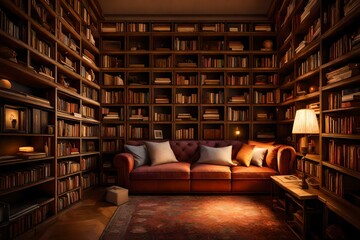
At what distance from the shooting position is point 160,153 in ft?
14.1

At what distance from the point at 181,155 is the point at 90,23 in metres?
3.12

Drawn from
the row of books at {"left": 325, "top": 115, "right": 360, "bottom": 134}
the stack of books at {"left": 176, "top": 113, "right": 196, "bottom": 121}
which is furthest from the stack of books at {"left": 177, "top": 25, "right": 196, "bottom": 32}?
the row of books at {"left": 325, "top": 115, "right": 360, "bottom": 134}

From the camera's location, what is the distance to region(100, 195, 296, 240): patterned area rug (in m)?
2.48

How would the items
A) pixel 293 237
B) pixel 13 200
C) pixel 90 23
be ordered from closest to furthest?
pixel 293 237
pixel 13 200
pixel 90 23

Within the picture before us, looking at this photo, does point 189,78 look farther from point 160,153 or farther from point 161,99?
point 160,153

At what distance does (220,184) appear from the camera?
3947 millimetres

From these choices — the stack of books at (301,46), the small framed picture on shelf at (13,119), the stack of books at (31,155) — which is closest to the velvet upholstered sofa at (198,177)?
the stack of books at (31,155)

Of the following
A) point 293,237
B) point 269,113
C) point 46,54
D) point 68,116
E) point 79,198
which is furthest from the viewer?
point 269,113

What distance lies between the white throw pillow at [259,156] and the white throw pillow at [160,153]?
1435 mm

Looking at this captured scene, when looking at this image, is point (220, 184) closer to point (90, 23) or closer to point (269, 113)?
point (269, 113)

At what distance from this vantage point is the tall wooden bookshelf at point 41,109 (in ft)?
7.68

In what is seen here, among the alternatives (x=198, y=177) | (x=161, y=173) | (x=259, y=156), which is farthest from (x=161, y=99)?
(x=259, y=156)

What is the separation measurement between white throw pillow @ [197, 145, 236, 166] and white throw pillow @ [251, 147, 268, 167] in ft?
1.28

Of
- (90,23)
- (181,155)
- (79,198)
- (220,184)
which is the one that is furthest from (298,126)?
(90,23)
